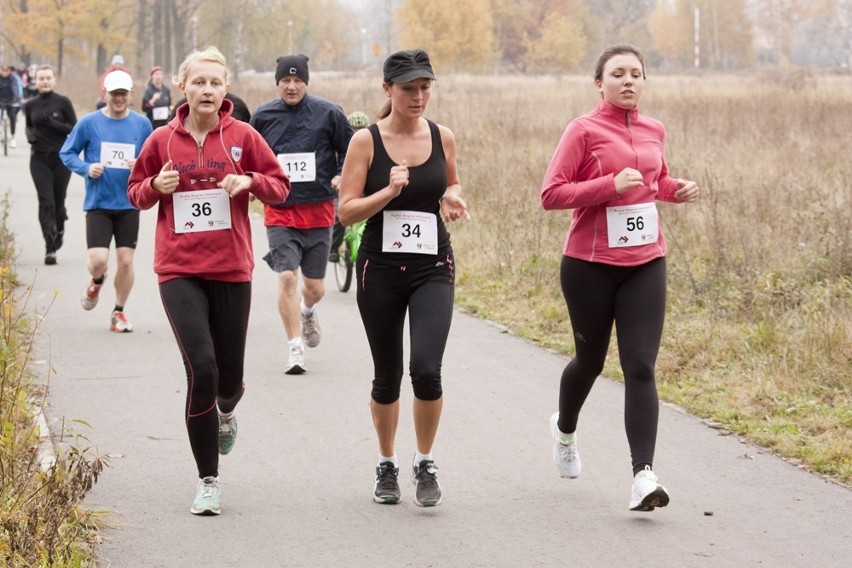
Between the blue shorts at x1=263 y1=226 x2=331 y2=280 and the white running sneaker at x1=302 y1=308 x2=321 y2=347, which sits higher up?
the blue shorts at x1=263 y1=226 x2=331 y2=280

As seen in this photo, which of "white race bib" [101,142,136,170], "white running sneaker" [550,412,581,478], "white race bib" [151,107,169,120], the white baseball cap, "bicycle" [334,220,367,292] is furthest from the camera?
"white race bib" [151,107,169,120]

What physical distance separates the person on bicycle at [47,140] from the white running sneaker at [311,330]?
5.45 m

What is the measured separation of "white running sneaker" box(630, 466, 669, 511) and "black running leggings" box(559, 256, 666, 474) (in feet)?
0.19

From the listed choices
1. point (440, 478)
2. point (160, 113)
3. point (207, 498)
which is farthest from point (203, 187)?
point (160, 113)

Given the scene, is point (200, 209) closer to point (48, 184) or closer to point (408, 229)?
point (408, 229)

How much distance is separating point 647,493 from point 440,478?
1234 millimetres

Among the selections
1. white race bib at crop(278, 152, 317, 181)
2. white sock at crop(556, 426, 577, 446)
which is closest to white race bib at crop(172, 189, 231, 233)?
white sock at crop(556, 426, 577, 446)

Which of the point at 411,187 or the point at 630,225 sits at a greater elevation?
the point at 411,187

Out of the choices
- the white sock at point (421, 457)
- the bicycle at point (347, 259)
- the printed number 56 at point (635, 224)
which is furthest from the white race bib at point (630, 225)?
the bicycle at point (347, 259)

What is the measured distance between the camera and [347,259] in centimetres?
1295

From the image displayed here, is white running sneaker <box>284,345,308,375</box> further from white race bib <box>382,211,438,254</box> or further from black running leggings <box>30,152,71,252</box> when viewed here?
black running leggings <box>30,152,71,252</box>

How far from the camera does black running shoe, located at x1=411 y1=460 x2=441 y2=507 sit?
6074mm

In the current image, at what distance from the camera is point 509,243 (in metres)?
13.4

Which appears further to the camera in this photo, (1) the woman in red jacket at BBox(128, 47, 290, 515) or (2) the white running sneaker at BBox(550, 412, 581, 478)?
(2) the white running sneaker at BBox(550, 412, 581, 478)
